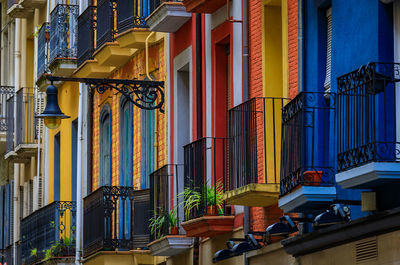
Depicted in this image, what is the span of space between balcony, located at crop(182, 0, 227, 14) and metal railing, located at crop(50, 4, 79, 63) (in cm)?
1041

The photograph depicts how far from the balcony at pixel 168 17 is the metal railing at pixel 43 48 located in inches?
386

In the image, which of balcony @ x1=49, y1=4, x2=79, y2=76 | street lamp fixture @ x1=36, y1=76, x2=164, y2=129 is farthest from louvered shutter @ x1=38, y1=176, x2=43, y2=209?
street lamp fixture @ x1=36, y1=76, x2=164, y2=129

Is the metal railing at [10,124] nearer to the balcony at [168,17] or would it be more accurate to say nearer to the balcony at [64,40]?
the balcony at [64,40]

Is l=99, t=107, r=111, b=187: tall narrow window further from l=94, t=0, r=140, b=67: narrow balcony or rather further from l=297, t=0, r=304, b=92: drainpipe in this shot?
l=297, t=0, r=304, b=92: drainpipe

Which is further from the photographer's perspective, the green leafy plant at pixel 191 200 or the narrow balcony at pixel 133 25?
the narrow balcony at pixel 133 25

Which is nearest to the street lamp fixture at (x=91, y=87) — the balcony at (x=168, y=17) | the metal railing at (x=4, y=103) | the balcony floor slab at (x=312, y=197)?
the balcony at (x=168, y=17)

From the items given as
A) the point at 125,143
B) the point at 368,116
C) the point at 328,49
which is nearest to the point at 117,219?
the point at 125,143

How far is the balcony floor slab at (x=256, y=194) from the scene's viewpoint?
19016 mm

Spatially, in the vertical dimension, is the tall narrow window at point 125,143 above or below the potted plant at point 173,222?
above

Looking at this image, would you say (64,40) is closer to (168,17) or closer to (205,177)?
(168,17)

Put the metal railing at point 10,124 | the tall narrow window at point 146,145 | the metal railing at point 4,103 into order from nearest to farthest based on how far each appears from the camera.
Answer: the tall narrow window at point 146,145, the metal railing at point 10,124, the metal railing at point 4,103

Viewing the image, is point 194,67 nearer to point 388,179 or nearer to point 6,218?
point 388,179

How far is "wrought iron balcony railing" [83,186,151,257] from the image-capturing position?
1041 inches

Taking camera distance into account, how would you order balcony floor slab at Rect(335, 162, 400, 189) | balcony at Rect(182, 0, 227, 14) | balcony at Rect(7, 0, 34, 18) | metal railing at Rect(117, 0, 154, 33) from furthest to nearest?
balcony at Rect(7, 0, 34, 18), metal railing at Rect(117, 0, 154, 33), balcony at Rect(182, 0, 227, 14), balcony floor slab at Rect(335, 162, 400, 189)
